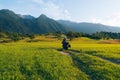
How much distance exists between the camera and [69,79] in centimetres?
2589

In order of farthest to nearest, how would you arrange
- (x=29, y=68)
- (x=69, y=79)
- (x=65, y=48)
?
(x=65, y=48) < (x=29, y=68) < (x=69, y=79)

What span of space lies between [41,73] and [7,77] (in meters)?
4.02

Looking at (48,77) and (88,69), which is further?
(88,69)

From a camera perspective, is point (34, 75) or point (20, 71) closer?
point (34, 75)

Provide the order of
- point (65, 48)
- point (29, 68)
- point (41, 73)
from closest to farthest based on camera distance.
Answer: point (41, 73) → point (29, 68) → point (65, 48)

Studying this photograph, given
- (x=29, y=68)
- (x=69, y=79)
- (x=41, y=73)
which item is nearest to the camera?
(x=69, y=79)

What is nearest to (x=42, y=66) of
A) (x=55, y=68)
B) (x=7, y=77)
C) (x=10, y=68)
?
(x=55, y=68)

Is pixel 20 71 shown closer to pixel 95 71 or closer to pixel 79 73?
pixel 79 73

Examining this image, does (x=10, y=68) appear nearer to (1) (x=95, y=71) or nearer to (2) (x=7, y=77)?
(2) (x=7, y=77)

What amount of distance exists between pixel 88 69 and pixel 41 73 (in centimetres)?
609

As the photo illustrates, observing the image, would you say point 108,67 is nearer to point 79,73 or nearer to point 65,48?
point 79,73

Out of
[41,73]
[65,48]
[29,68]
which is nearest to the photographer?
[41,73]

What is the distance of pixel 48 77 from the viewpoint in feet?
87.0

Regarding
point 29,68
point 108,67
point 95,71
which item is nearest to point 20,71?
point 29,68
